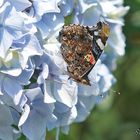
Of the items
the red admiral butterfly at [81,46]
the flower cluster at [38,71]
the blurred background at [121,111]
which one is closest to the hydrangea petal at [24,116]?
the flower cluster at [38,71]

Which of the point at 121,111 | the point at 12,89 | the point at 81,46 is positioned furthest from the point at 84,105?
the point at 121,111

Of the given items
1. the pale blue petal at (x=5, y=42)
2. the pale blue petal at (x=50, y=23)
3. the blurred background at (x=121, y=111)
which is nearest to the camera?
the pale blue petal at (x=5, y=42)

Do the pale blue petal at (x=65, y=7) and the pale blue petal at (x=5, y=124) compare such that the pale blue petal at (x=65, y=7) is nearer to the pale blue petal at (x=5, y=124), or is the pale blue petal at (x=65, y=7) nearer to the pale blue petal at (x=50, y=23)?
the pale blue petal at (x=50, y=23)

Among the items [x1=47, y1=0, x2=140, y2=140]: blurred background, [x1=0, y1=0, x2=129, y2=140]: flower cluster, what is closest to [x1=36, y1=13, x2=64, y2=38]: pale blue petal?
[x1=0, y1=0, x2=129, y2=140]: flower cluster

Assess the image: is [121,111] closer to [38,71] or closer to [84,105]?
[84,105]

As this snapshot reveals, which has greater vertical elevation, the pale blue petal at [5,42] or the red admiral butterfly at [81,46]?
the pale blue petal at [5,42]

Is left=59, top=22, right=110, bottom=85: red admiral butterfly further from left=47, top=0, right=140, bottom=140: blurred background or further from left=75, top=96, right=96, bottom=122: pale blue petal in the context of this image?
left=47, top=0, right=140, bottom=140: blurred background
